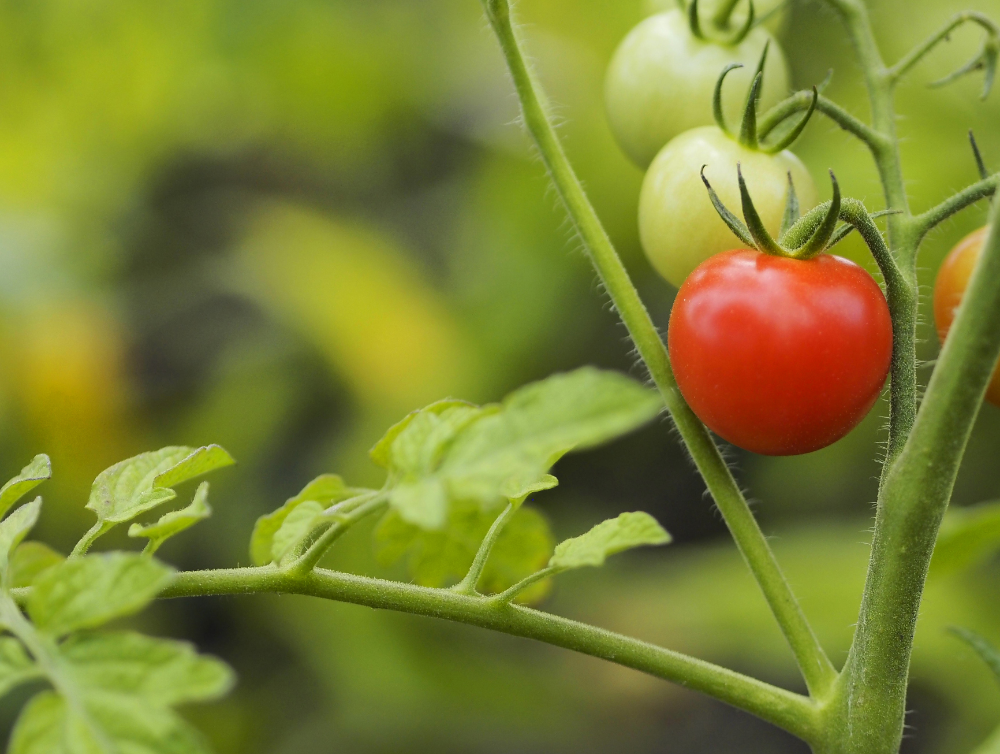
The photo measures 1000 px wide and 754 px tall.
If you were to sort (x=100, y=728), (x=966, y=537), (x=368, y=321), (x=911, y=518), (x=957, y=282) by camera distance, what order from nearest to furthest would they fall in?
(x=100, y=728)
(x=911, y=518)
(x=957, y=282)
(x=966, y=537)
(x=368, y=321)

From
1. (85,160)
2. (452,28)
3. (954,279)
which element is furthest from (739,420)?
(452,28)

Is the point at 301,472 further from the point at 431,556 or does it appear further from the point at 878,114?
the point at 878,114

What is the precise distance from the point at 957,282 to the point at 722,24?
167mm

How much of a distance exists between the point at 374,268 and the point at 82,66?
0.65 meters

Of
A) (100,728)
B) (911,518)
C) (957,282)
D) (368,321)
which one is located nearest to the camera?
(100,728)

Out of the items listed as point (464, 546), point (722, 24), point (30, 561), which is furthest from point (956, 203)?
point (30, 561)

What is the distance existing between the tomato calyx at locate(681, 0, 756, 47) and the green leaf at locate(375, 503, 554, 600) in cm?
25

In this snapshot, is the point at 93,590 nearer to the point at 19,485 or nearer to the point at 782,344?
the point at 19,485

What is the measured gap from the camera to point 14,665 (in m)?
0.27

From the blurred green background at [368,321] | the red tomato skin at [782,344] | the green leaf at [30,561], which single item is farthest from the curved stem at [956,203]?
the blurred green background at [368,321]

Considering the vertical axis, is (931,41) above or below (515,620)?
above

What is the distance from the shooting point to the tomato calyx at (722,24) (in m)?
0.46

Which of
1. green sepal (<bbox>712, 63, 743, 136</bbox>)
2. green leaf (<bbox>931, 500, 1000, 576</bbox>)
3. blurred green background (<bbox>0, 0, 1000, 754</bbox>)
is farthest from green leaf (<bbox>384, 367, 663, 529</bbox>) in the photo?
blurred green background (<bbox>0, 0, 1000, 754</bbox>)

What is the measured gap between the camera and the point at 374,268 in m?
1.86
